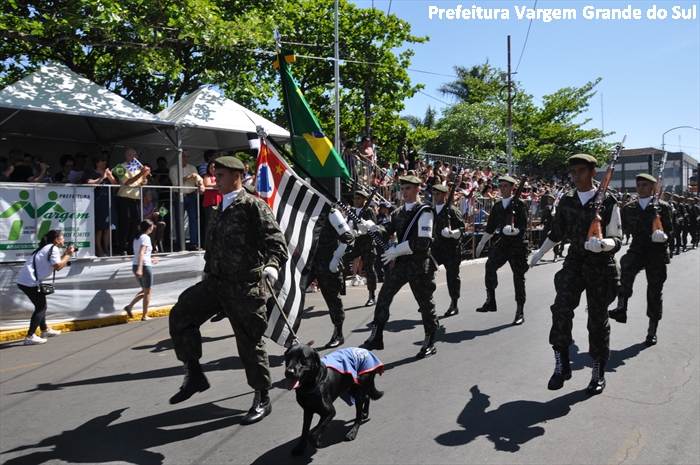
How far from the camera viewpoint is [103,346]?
819 centimetres

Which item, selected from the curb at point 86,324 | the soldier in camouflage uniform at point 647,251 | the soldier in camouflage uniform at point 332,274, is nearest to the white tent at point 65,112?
the curb at point 86,324

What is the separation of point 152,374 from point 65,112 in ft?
18.1

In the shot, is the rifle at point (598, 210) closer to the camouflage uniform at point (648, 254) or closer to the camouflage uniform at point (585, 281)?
the camouflage uniform at point (585, 281)

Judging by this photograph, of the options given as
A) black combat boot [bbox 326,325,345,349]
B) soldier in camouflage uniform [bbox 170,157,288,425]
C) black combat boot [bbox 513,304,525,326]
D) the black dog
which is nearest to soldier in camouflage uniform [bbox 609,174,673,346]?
black combat boot [bbox 513,304,525,326]

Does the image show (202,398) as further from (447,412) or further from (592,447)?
(592,447)

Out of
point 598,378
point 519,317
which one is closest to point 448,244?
point 519,317

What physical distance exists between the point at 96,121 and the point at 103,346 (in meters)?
6.45

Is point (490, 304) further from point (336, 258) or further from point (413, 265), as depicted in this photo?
point (336, 258)

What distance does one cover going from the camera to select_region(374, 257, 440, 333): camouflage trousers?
6.71 m

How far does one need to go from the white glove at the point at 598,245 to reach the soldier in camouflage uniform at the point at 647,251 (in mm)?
2698

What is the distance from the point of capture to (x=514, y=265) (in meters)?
8.97

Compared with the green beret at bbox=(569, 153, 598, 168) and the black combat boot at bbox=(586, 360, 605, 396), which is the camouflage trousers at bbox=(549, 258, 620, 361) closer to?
the black combat boot at bbox=(586, 360, 605, 396)

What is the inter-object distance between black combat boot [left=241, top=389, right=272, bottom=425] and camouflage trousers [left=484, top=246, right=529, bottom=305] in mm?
4986

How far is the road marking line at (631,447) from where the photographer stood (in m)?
4.07
